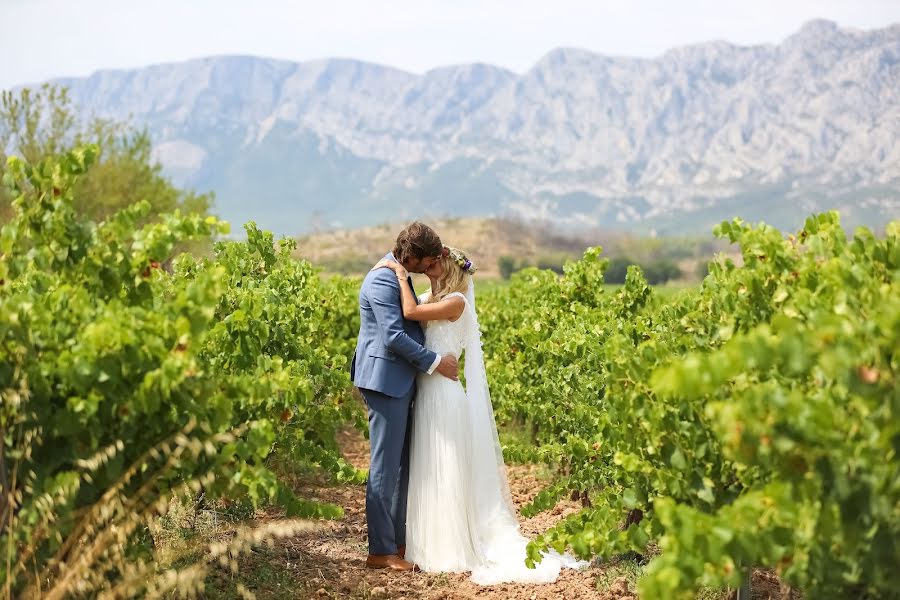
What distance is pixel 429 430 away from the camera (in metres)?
6.12

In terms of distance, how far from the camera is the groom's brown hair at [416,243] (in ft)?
18.8

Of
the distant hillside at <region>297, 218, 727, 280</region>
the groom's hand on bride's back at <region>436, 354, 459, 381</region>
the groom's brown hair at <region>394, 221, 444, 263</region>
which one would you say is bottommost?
the distant hillside at <region>297, 218, 727, 280</region>

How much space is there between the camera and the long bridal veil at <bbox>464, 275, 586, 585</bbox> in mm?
6156

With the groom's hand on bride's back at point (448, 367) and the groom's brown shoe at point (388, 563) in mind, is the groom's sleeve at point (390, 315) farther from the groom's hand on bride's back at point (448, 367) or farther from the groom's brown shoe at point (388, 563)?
the groom's brown shoe at point (388, 563)

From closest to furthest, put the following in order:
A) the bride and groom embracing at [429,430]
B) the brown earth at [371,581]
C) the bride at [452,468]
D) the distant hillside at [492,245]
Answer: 1. the brown earth at [371,581]
2. the bride and groom embracing at [429,430]
3. the bride at [452,468]
4. the distant hillside at [492,245]

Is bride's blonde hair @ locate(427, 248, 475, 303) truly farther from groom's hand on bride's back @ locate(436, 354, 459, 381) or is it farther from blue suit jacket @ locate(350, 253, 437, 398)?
groom's hand on bride's back @ locate(436, 354, 459, 381)

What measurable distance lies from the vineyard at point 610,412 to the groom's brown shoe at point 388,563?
98 cm

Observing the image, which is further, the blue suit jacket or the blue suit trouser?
the blue suit trouser

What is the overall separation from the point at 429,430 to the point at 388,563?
0.86 metres

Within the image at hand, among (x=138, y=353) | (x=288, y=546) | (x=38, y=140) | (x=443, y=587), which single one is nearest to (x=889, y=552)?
(x=138, y=353)

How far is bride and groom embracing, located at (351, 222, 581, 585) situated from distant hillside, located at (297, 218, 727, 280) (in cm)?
10537

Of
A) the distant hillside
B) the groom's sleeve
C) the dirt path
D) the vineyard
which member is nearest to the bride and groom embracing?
the groom's sleeve

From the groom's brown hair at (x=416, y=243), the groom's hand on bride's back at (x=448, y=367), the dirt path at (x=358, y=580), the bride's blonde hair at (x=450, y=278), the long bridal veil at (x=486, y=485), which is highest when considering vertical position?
the groom's brown hair at (x=416, y=243)

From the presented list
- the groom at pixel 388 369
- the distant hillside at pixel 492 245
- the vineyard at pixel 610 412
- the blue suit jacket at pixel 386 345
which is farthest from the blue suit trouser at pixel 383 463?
the distant hillside at pixel 492 245
